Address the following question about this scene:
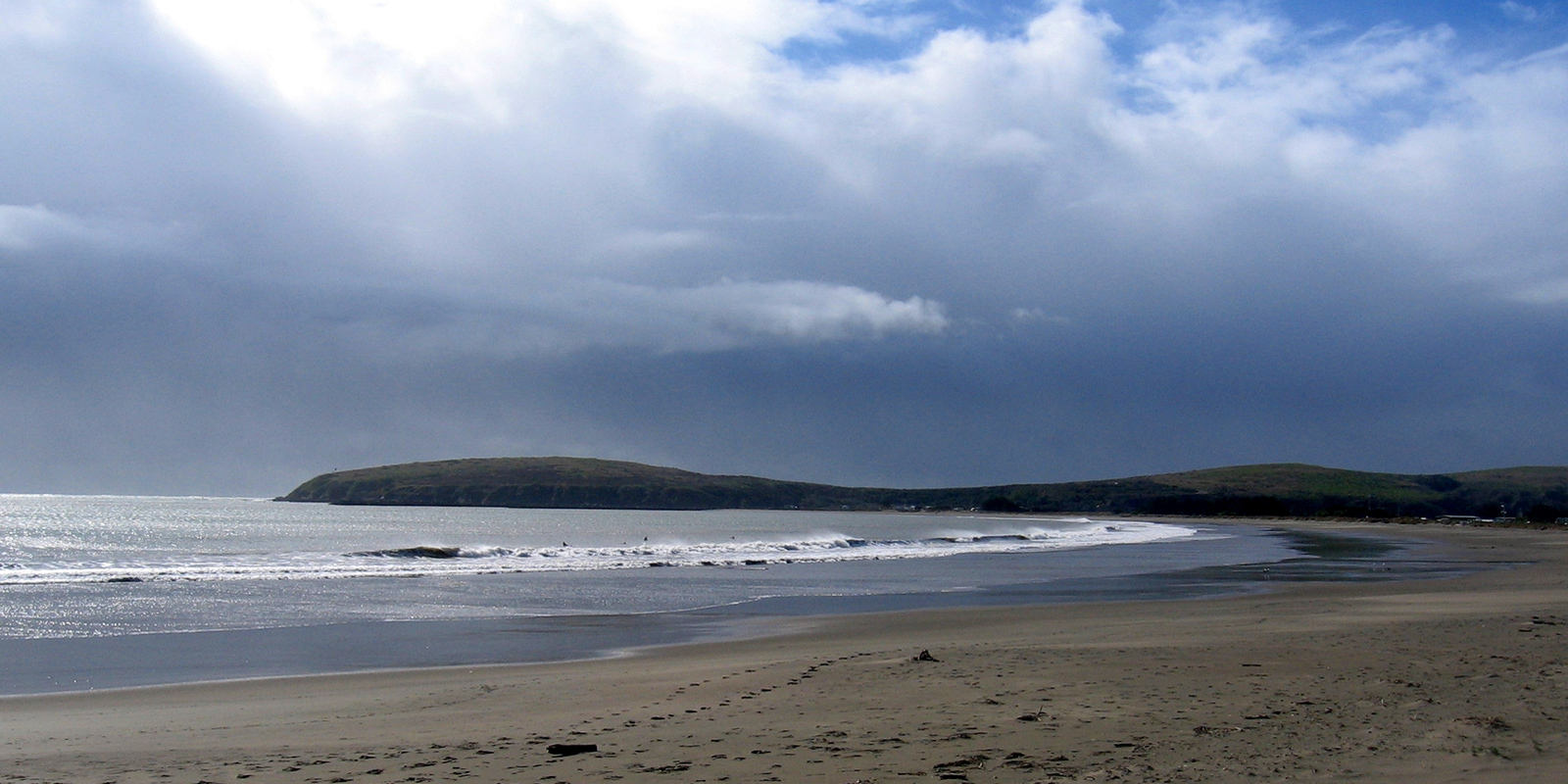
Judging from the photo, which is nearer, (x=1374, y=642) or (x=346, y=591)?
(x=1374, y=642)

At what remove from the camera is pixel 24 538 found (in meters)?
64.9

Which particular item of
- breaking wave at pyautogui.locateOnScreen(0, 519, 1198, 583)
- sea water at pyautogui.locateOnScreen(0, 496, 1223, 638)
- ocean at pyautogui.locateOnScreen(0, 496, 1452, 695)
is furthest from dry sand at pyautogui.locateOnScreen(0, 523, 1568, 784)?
breaking wave at pyautogui.locateOnScreen(0, 519, 1198, 583)

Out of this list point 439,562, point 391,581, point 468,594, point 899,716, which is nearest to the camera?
point 899,716

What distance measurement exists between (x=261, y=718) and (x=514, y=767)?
4.10 meters

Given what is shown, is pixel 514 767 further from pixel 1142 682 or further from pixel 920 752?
pixel 1142 682

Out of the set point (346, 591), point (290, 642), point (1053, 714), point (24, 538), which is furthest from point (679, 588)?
point (24, 538)

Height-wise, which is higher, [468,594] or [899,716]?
[899,716]

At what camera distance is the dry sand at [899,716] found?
8.09m

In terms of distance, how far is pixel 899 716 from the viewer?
10.2 meters

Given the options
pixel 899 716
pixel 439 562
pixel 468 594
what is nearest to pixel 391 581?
pixel 468 594

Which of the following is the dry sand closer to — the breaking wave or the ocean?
the ocean

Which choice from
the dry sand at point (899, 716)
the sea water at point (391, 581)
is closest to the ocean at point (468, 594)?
the sea water at point (391, 581)

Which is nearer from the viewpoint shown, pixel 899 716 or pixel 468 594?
pixel 899 716

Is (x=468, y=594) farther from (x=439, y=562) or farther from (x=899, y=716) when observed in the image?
(x=899, y=716)
